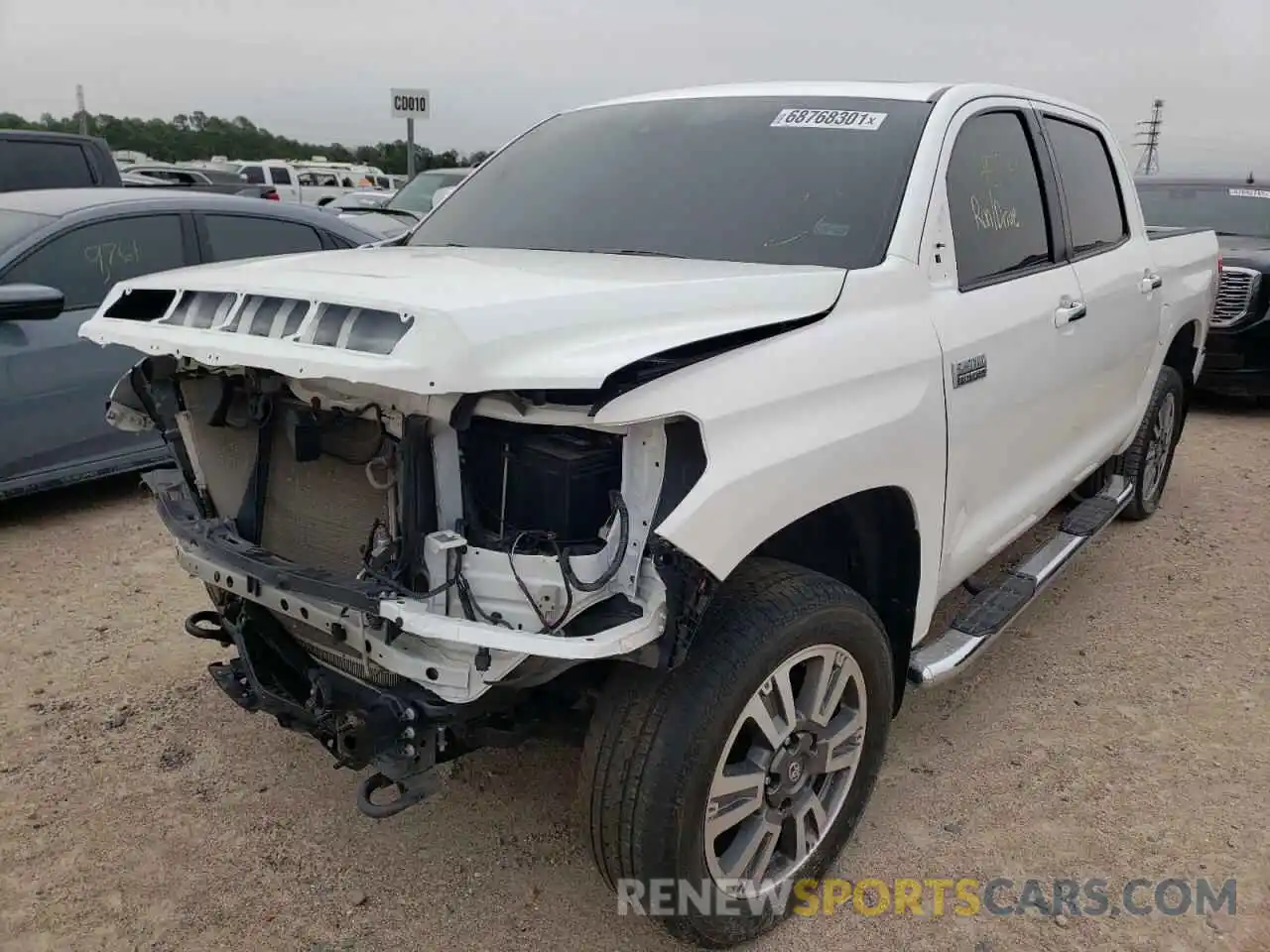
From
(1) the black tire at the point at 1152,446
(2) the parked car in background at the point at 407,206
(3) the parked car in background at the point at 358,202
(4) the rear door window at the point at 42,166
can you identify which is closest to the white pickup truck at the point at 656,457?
(1) the black tire at the point at 1152,446

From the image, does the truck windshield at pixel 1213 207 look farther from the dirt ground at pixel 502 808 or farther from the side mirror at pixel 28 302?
the side mirror at pixel 28 302

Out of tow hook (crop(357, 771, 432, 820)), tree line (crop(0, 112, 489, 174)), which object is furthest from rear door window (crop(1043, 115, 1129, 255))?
tree line (crop(0, 112, 489, 174))

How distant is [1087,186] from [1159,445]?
191 centimetres

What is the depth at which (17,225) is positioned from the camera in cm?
511

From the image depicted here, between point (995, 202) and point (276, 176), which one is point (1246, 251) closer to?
point (995, 202)

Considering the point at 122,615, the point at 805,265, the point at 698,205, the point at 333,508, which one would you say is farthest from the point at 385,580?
the point at 122,615

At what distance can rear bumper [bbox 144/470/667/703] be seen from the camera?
196 centimetres

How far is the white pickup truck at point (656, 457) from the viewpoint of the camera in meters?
2.04

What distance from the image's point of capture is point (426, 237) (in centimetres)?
358

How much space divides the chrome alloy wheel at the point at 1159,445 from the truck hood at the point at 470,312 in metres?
3.37

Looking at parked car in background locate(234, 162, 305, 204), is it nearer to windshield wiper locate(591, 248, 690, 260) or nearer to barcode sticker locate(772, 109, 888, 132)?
barcode sticker locate(772, 109, 888, 132)

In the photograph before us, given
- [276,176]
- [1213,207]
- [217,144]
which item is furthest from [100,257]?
[217,144]

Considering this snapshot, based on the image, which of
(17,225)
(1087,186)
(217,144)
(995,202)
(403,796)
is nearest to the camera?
(403,796)

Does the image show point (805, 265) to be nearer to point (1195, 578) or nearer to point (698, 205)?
point (698, 205)
